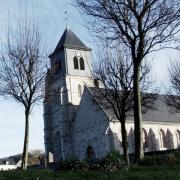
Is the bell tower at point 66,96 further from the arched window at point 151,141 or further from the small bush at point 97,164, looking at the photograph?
the small bush at point 97,164

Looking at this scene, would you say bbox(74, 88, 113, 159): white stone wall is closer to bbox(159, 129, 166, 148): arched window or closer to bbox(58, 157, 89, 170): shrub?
bbox(159, 129, 166, 148): arched window

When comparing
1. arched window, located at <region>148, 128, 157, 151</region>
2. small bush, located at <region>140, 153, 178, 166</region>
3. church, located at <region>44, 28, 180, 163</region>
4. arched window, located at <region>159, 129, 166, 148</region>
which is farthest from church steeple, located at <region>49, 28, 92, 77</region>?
small bush, located at <region>140, 153, 178, 166</region>

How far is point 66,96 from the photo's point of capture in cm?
6606

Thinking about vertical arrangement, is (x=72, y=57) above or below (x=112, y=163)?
above

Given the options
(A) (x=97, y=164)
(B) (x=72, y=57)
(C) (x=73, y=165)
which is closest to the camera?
(A) (x=97, y=164)

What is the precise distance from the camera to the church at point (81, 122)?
58.7 m

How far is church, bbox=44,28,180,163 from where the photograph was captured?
193ft

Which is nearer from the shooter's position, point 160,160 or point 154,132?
point 160,160

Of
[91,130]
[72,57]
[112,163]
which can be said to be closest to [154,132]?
[91,130]

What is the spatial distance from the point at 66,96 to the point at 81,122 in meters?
5.41

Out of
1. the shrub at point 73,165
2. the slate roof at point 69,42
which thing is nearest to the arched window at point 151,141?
the slate roof at point 69,42

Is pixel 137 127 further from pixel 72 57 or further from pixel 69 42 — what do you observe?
pixel 69 42

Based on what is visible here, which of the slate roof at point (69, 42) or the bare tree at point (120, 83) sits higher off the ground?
the slate roof at point (69, 42)

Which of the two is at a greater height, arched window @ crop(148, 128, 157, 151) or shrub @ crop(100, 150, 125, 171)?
arched window @ crop(148, 128, 157, 151)
